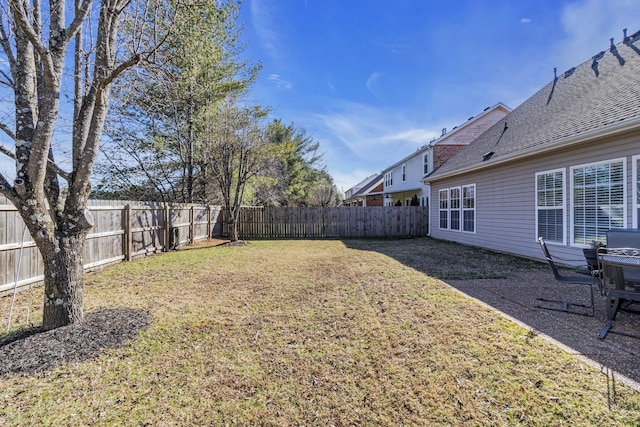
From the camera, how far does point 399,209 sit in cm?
1512

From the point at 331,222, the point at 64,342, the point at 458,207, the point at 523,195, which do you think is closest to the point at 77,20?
the point at 64,342

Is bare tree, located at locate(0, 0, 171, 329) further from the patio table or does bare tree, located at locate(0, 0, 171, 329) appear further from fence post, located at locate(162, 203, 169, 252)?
fence post, located at locate(162, 203, 169, 252)

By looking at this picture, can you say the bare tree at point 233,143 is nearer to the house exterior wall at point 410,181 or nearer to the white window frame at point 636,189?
the house exterior wall at point 410,181

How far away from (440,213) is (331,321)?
441 inches

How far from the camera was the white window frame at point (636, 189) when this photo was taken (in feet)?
17.2

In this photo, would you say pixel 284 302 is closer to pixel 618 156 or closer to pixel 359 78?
pixel 618 156

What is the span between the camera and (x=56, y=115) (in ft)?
9.48

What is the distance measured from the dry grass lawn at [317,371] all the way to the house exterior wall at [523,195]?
4.35 m

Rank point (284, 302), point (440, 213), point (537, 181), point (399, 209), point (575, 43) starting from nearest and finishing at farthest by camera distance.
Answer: point (284, 302) < point (537, 181) < point (575, 43) < point (440, 213) < point (399, 209)

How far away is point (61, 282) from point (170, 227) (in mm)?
7258

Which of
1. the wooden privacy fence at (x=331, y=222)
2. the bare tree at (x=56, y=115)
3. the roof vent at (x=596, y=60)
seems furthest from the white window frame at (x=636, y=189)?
the wooden privacy fence at (x=331, y=222)

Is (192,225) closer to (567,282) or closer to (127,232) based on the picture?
(127,232)

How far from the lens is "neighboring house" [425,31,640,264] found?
564 centimetres

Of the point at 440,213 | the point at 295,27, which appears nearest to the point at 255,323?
the point at 295,27
